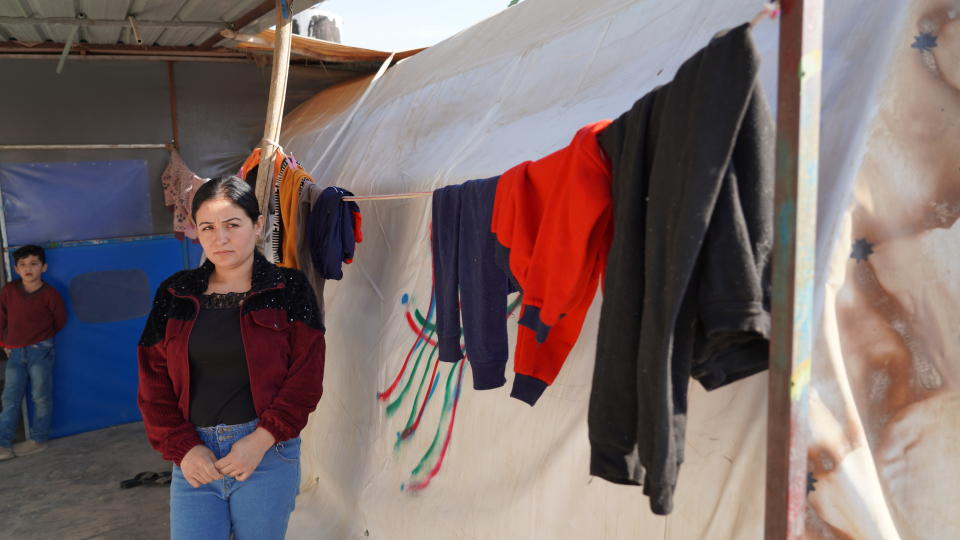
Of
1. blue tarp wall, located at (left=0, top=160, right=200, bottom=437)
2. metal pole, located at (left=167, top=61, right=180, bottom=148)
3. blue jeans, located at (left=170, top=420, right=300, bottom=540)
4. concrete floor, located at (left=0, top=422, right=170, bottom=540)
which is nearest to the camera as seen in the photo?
blue jeans, located at (left=170, top=420, right=300, bottom=540)

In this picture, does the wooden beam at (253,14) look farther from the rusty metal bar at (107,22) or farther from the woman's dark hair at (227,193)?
the woman's dark hair at (227,193)

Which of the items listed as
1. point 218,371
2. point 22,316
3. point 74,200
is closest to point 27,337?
point 22,316

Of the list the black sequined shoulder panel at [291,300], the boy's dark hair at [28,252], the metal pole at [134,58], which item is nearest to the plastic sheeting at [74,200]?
the boy's dark hair at [28,252]

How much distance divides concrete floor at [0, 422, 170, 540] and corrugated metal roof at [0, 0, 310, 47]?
285cm

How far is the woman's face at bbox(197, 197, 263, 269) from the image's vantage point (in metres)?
2.17

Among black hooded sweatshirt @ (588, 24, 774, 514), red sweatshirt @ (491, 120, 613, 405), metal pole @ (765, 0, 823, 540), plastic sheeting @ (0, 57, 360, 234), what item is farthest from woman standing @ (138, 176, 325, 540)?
plastic sheeting @ (0, 57, 360, 234)

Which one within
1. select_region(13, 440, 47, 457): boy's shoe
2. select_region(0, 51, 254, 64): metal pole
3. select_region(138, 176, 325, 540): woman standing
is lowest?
select_region(13, 440, 47, 457): boy's shoe

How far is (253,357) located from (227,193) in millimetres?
538

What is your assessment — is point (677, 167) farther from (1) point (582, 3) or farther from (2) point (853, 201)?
(1) point (582, 3)

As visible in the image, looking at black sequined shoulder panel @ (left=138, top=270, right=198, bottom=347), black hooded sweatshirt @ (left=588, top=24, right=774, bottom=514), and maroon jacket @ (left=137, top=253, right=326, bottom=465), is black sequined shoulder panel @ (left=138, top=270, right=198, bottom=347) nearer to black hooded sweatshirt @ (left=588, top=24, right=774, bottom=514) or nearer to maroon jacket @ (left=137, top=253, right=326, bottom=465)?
maroon jacket @ (left=137, top=253, right=326, bottom=465)

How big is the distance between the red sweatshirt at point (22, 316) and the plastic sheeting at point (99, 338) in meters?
0.25

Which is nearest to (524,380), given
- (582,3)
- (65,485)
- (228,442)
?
(228,442)

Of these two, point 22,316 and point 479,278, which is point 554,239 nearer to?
point 479,278

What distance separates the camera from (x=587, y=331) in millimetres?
1931
